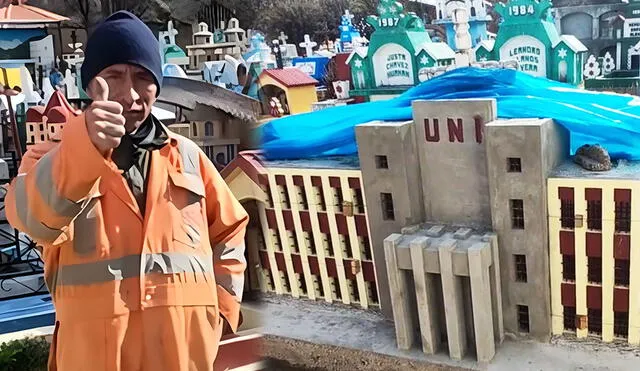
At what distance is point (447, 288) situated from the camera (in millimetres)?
1765

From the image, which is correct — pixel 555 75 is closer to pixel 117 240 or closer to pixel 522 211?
pixel 522 211

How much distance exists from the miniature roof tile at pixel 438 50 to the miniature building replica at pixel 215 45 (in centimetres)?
41

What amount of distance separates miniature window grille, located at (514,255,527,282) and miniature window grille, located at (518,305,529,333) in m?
0.07

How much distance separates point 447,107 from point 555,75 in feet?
0.78

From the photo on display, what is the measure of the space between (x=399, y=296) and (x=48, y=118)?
→ 1.16m

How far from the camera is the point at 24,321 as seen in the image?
254 cm

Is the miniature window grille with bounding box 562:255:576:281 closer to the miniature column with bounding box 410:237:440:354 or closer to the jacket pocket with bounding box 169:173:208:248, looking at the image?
the miniature column with bounding box 410:237:440:354

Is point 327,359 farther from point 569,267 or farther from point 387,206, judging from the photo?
point 569,267

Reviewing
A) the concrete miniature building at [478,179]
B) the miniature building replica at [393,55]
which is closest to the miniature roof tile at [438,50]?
the miniature building replica at [393,55]

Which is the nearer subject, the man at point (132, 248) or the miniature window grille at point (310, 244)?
the man at point (132, 248)

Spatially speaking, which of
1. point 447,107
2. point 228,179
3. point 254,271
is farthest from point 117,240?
point 447,107

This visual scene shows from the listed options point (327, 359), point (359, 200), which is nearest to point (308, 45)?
point (359, 200)

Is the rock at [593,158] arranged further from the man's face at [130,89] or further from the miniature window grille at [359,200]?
the man's face at [130,89]

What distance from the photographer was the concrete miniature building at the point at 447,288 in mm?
1672
